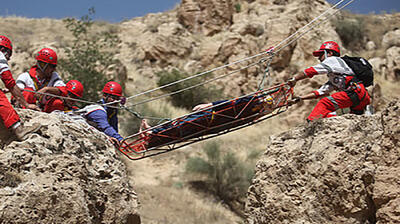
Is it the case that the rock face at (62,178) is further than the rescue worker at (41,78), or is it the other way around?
the rescue worker at (41,78)

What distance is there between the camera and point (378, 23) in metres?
23.9

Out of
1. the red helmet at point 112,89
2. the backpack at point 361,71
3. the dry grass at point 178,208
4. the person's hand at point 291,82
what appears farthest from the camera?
the dry grass at point 178,208

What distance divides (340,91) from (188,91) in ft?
44.1

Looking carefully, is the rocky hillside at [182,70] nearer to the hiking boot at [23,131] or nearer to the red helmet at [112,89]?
the hiking boot at [23,131]

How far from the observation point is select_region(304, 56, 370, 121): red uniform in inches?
176

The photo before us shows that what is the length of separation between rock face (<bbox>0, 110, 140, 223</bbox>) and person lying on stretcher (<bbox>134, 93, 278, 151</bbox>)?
3.90 ft

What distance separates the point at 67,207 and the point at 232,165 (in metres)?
10.6

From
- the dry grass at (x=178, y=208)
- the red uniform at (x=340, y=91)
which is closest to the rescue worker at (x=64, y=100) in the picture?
the red uniform at (x=340, y=91)

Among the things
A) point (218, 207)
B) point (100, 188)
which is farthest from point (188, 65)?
point (100, 188)

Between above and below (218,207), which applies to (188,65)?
above

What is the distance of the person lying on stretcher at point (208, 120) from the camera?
200 inches

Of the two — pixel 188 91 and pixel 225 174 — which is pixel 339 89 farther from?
pixel 188 91

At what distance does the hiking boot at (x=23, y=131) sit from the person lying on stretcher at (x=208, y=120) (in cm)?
183

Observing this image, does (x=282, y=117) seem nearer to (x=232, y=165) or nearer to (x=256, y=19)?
(x=232, y=165)
